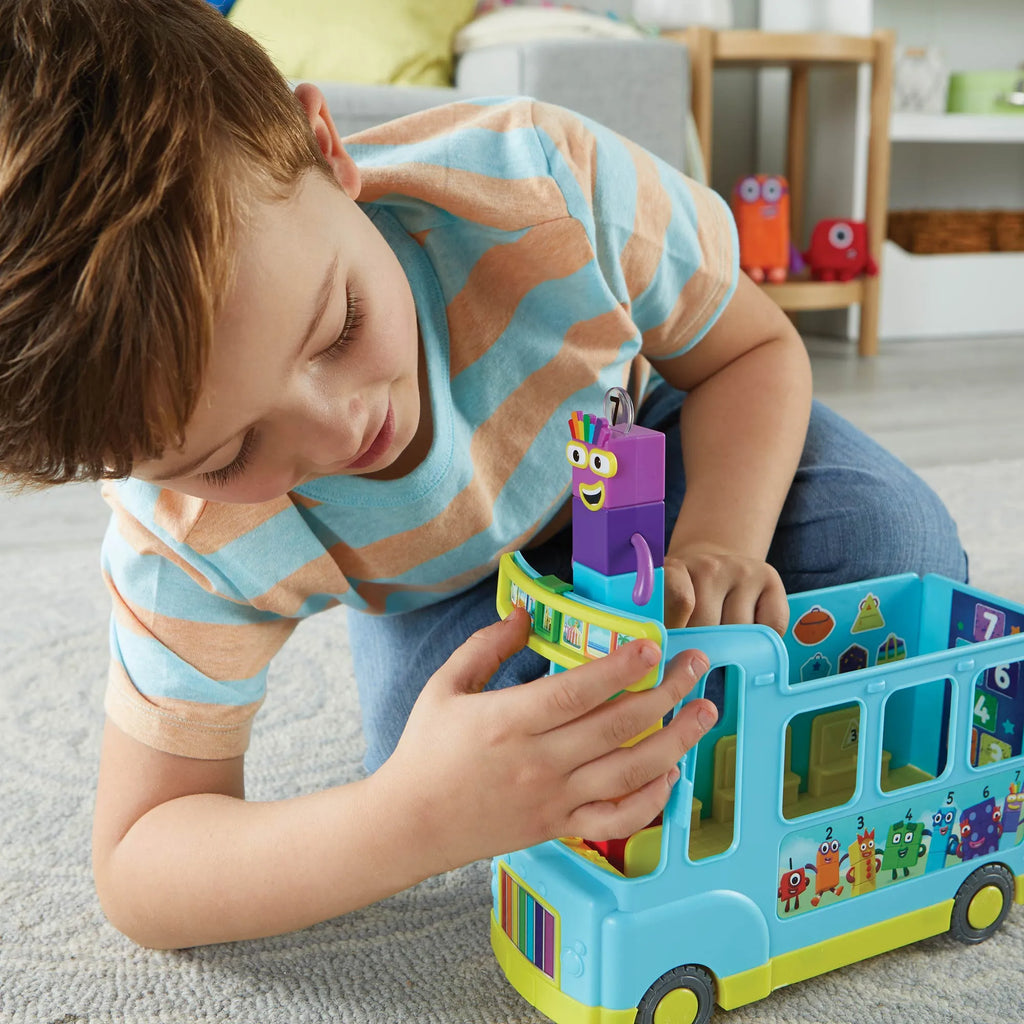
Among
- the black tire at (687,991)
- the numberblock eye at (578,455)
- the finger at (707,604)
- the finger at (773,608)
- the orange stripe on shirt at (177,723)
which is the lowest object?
Answer: the black tire at (687,991)

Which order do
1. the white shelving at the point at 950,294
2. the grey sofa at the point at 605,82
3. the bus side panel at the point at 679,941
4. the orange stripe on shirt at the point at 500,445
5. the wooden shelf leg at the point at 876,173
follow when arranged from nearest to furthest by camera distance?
the bus side panel at the point at 679,941, the orange stripe on shirt at the point at 500,445, the grey sofa at the point at 605,82, the wooden shelf leg at the point at 876,173, the white shelving at the point at 950,294

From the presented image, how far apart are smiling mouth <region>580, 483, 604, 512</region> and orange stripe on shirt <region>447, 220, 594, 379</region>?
0.25m

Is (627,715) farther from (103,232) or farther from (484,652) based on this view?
(103,232)

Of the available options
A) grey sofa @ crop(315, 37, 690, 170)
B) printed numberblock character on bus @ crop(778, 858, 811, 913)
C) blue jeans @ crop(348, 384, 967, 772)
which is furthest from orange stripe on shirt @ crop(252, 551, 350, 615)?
grey sofa @ crop(315, 37, 690, 170)

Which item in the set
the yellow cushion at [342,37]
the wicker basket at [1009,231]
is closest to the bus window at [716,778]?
the yellow cushion at [342,37]

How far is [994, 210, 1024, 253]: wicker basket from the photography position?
2873 mm

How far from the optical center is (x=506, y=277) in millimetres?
734

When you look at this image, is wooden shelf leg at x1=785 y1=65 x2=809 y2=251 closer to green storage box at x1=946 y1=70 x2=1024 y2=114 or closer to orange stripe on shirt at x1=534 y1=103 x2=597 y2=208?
green storage box at x1=946 y1=70 x2=1024 y2=114

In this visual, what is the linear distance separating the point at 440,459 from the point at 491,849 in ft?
0.80

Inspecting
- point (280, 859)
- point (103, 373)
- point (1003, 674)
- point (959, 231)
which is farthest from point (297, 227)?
point (959, 231)

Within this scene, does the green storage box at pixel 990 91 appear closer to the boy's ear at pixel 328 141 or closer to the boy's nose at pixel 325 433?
the boy's ear at pixel 328 141

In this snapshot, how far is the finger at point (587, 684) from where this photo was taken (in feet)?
1.61

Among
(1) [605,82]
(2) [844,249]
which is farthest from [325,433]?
(2) [844,249]

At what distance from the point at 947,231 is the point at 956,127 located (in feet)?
0.82
